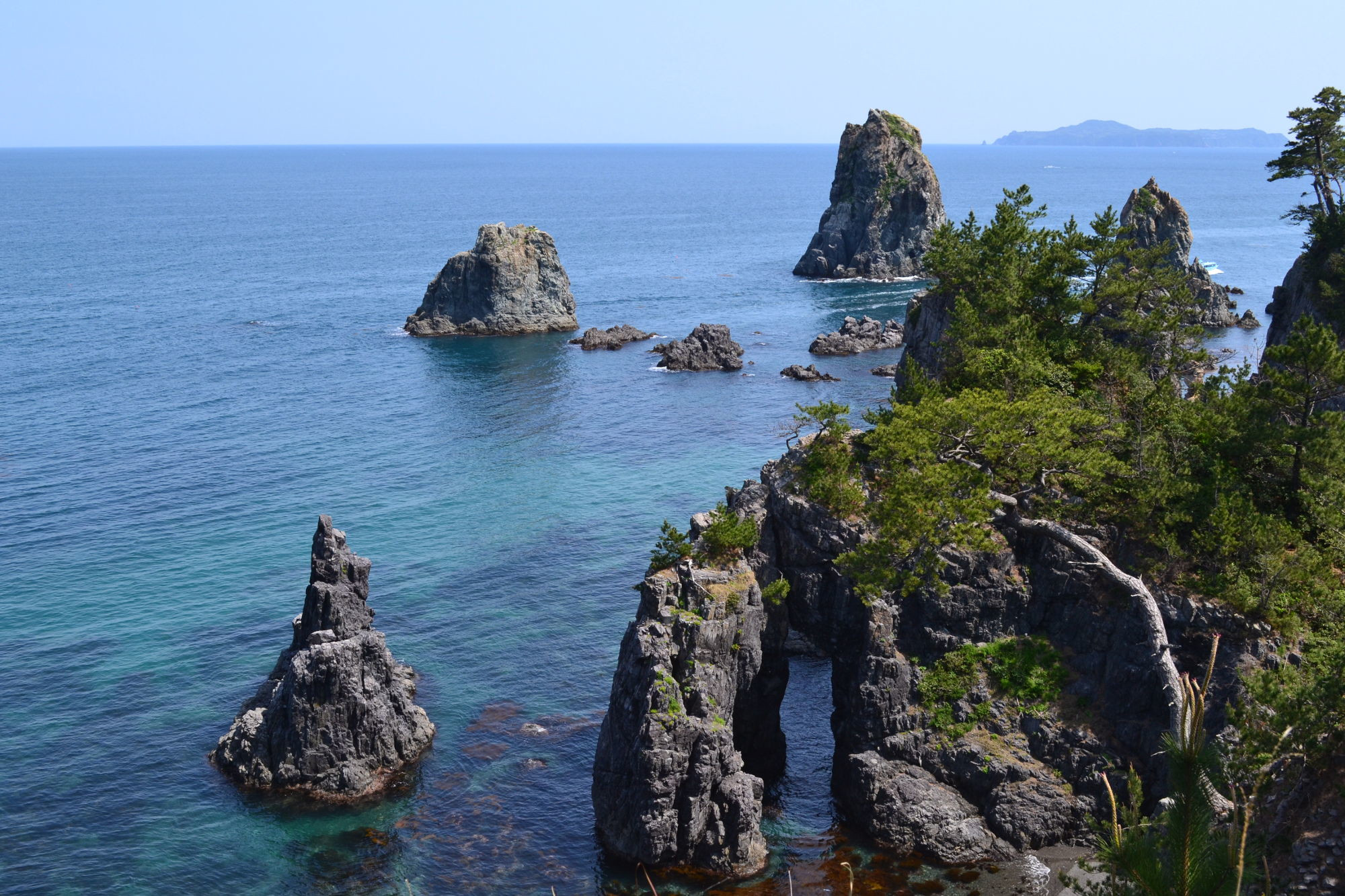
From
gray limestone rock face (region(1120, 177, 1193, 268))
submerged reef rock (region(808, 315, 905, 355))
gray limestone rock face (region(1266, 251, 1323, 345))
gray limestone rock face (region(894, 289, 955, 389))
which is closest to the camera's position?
gray limestone rock face (region(894, 289, 955, 389))

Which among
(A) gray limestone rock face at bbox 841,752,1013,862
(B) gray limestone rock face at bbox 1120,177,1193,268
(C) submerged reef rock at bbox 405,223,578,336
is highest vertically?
(B) gray limestone rock face at bbox 1120,177,1193,268

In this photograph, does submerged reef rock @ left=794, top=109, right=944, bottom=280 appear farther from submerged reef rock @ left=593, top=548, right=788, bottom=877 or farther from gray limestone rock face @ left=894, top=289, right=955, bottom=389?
submerged reef rock @ left=593, top=548, right=788, bottom=877

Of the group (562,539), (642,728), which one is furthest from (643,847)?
(562,539)

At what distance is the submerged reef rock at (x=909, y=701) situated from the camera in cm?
4097

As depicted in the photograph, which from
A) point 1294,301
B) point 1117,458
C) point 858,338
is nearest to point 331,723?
point 1117,458

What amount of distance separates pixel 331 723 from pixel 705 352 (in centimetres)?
8462

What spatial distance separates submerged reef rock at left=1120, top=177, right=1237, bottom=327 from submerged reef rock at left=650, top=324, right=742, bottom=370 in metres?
52.6

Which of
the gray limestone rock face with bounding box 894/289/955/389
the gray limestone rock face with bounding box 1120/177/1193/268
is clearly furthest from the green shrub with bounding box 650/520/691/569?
the gray limestone rock face with bounding box 1120/177/1193/268

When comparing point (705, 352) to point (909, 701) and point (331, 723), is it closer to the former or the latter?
point (331, 723)

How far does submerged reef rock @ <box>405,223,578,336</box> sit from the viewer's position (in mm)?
143750

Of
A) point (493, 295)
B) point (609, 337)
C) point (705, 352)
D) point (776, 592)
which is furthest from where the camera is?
point (493, 295)

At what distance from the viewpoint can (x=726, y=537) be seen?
152 ft

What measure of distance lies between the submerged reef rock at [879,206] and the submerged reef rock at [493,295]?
195ft

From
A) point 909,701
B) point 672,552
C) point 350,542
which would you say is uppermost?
point 672,552
